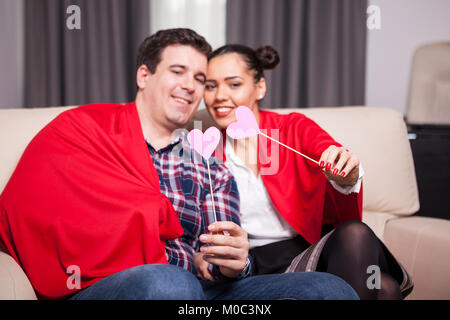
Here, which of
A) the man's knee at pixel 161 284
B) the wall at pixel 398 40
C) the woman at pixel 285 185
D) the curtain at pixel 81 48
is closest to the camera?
the man's knee at pixel 161 284

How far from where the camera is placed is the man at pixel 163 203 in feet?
2.72

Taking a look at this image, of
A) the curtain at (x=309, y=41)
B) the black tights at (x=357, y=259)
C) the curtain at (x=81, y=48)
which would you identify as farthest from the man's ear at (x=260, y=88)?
the curtain at (x=81, y=48)

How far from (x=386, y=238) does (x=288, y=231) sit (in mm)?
439

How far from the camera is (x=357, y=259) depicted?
0.95m

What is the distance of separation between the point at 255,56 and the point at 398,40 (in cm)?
128

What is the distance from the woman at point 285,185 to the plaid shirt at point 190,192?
0.24 feet

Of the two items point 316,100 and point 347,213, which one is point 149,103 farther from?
point 316,100

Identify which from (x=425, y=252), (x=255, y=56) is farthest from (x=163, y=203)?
(x=425, y=252)

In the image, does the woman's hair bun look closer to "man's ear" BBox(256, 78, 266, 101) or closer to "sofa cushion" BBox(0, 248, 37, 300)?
"man's ear" BBox(256, 78, 266, 101)

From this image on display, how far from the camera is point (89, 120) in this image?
1.10m

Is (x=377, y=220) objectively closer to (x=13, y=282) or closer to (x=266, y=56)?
(x=266, y=56)

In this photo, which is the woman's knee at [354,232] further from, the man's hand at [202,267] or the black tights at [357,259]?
the man's hand at [202,267]
